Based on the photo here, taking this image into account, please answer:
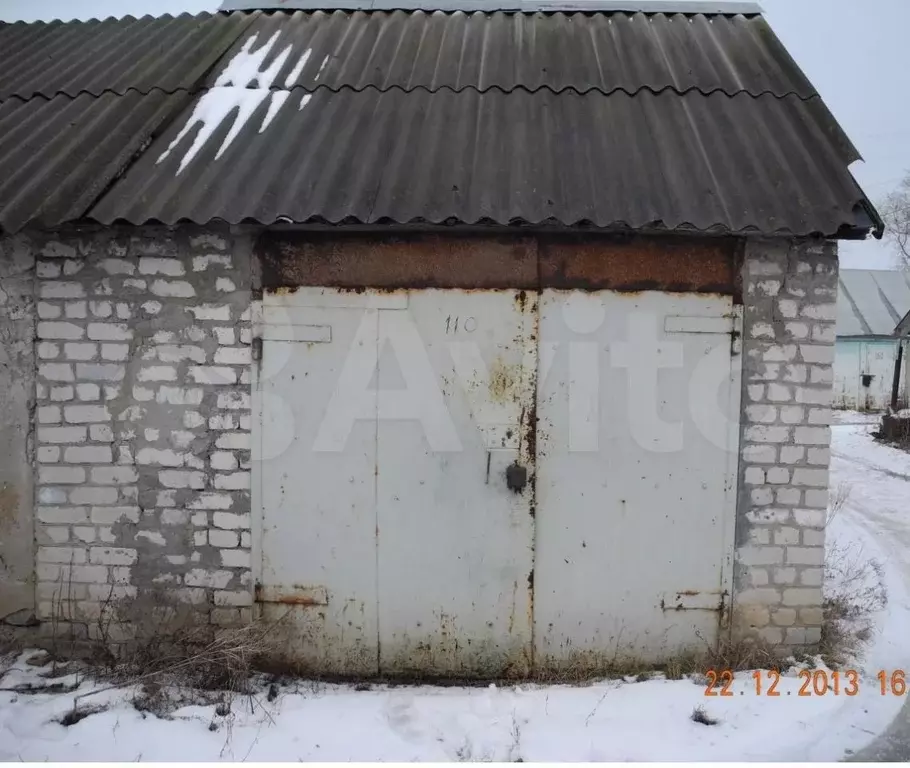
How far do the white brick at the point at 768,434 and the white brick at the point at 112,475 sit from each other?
3765 millimetres

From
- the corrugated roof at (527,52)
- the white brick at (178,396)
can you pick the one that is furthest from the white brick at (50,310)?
the corrugated roof at (527,52)

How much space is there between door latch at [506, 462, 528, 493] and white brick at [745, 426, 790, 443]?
1.37m

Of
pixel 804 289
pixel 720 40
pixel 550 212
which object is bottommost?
pixel 804 289

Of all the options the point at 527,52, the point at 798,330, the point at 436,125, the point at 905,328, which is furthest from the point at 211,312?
the point at 905,328

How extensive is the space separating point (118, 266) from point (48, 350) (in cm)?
67

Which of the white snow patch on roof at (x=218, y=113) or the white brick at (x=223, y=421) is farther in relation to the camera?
the white snow patch on roof at (x=218, y=113)

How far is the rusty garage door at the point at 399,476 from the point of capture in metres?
3.74

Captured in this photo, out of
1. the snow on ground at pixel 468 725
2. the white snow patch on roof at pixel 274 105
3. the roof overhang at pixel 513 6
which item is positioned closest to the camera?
the snow on ground at pixel 468 725

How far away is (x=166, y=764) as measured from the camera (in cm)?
281

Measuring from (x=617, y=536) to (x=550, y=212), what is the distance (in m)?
1.94

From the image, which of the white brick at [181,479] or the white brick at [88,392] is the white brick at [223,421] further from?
the white brick at [88,392]

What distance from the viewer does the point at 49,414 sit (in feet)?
12.6

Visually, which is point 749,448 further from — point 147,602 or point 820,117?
point 147,602

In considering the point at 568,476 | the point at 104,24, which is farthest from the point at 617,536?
the point at 104,24
